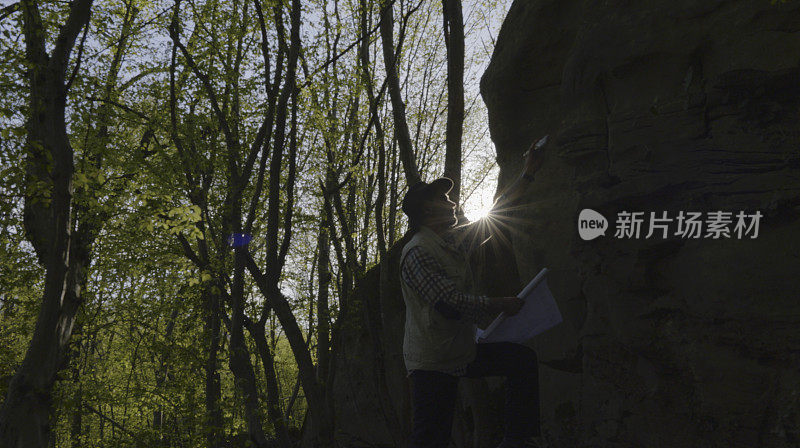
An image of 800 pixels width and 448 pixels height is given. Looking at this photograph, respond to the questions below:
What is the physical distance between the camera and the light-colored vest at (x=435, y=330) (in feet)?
8.82

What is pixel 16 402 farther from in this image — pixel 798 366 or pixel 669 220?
pixel 798 366

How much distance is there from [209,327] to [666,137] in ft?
25.3

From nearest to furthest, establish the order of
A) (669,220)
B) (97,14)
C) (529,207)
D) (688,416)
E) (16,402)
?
(688,416) < (669,220) < (16,402) < (529,207) < (97,14)

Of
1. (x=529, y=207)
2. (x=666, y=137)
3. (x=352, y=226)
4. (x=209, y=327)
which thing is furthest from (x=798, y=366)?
(x=209, y=327)

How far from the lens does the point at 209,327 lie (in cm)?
877

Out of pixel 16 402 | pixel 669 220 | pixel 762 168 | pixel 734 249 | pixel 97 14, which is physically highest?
pixel 97 14

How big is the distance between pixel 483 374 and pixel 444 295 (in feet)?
1.93

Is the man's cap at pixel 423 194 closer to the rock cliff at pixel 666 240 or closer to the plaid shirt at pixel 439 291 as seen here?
the plaid shirt at pixel 439 291

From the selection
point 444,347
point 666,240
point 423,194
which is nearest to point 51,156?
point 423,194

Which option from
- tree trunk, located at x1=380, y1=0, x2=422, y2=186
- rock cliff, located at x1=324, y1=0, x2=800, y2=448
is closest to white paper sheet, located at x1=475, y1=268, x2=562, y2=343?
rock cliff, located at x1=324, y1=0, x2=800, y2=448

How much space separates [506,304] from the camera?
2.64 metres

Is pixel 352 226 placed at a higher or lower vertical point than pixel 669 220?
higher

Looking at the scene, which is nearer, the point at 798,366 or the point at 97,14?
the point at 798,366

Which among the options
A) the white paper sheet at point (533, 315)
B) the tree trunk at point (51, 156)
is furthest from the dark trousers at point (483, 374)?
the tree trunk at point (51, 156)
